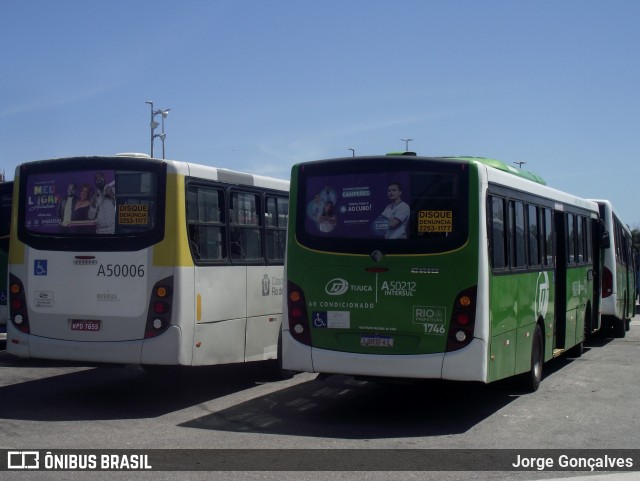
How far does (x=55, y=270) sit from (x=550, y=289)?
277 inches

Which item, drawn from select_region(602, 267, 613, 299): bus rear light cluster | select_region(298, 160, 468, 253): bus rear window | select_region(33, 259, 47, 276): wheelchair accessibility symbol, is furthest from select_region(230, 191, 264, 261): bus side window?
select_region(602, 267, 613, 299): bus rear light cluster

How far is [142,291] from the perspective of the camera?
10695mm

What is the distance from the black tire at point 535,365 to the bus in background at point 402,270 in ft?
3.69

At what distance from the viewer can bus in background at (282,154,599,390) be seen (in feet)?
32.1

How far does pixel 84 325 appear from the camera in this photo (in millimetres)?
10938

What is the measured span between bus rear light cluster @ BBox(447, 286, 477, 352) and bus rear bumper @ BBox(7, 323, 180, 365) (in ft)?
10.5

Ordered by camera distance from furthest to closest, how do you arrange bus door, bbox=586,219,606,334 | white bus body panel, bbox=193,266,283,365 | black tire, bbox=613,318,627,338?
black tire, bbox=613,318,627,338 → bus door, bbox=586,219,606,334 → white bus body panel, bbox=193,266,283,365

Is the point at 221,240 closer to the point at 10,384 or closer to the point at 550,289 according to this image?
the point at 10,384

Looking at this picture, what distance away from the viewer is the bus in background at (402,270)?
385 inches

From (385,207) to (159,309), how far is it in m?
2.93

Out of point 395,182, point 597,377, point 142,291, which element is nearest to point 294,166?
point 395,182

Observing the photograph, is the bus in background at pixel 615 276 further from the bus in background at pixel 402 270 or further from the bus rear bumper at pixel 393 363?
→ the bus rear bumper at pixel 393 363

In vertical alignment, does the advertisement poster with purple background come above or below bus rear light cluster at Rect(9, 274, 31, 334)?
above

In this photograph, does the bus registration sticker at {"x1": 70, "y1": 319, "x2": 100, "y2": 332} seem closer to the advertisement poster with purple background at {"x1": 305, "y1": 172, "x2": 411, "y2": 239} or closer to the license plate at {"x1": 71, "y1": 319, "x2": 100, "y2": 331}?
the license plate at {"x1": 71, "y1": 319, "x2": 100, "y2": 331}
